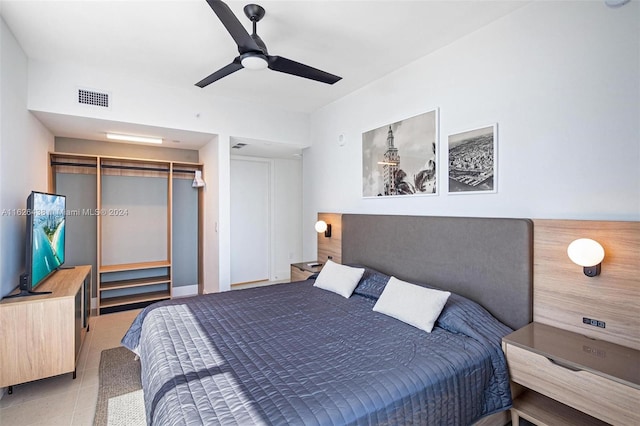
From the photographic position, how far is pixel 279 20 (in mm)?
2320

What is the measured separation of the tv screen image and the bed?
0.96 metres

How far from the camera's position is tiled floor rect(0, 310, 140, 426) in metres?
2.07

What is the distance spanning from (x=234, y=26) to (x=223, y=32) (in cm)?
82

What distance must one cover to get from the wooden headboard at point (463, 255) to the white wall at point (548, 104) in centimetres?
16

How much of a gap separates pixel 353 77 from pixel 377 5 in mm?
1192

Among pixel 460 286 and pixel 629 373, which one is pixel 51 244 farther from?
pixel 629 373

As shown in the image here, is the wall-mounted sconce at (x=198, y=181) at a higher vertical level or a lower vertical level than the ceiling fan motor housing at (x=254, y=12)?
lower

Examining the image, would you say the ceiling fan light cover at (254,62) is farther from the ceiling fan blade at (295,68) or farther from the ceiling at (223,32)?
the ceiling at (223,32)

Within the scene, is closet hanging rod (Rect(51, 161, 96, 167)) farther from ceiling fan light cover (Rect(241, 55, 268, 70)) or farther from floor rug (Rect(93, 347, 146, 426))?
ceiling fan light cover (Rect(241, 55, 268, 70))

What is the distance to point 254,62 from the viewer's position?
2084 mm

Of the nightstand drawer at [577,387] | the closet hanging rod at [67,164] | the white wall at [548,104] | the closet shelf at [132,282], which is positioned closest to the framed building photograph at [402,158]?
the white wall at [548,104]

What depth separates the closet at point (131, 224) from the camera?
4.11 meters

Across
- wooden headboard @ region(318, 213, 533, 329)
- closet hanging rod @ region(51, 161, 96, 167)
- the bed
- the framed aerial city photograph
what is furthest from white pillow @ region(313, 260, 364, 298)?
closet hanging rod @ region(51, 161, 96, 167)

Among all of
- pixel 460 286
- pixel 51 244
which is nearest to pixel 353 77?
pixel 460 286
